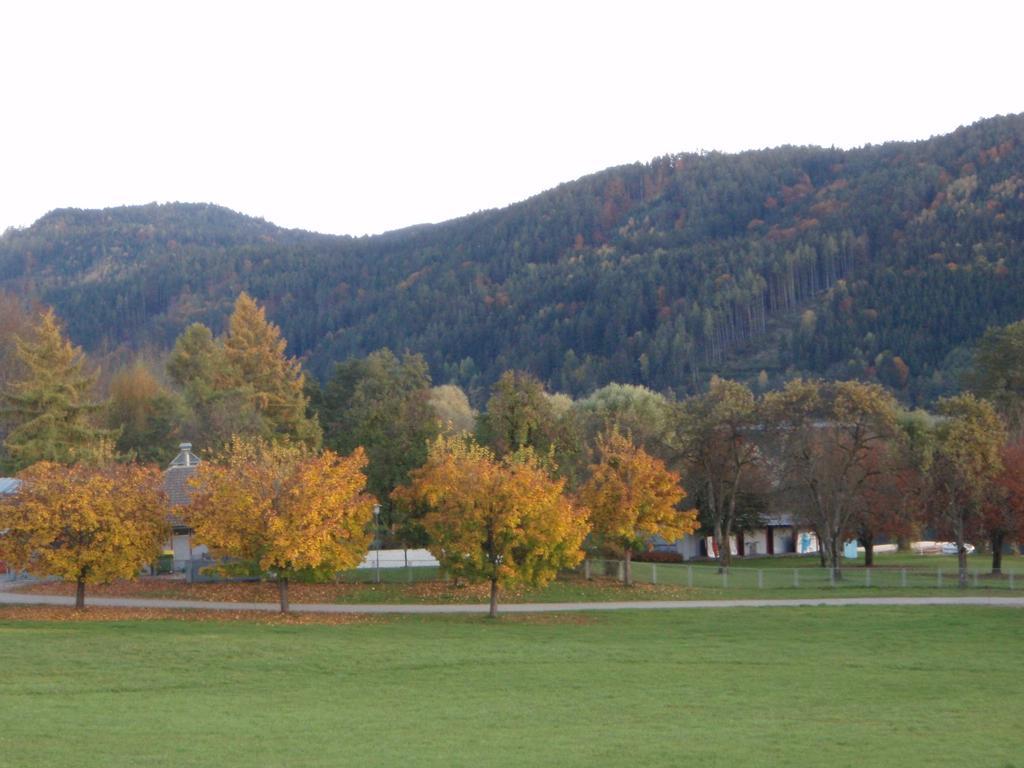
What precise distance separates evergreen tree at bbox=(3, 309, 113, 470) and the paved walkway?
2171 centimetres

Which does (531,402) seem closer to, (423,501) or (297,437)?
(423,501)

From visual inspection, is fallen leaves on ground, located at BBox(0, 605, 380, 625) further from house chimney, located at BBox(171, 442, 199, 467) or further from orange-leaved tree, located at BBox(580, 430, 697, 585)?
house chimney, located at BBox(171, 442, 199, 467)

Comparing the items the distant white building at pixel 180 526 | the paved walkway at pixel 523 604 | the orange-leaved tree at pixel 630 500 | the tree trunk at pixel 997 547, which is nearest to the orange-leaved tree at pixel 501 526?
the paved walkway at pixel 523 604

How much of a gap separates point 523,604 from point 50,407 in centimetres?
3516

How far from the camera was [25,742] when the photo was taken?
1683 centimetres

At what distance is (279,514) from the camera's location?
123ft

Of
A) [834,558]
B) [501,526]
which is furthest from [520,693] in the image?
[834,558]

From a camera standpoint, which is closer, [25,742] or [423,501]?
[25,742]

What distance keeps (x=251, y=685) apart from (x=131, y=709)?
3.47m

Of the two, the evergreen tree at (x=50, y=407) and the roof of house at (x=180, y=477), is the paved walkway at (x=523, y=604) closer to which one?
the roof of house at (x=180, y=477)

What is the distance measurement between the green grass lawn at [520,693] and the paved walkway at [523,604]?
3.98 m

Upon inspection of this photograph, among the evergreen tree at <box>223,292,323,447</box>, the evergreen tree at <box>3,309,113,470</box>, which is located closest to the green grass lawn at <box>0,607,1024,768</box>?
the evergreen tree at <box>3,309,113,470</box>

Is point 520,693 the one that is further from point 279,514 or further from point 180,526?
point 180,526

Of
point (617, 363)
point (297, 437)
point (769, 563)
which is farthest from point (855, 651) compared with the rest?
point (617, 363)
